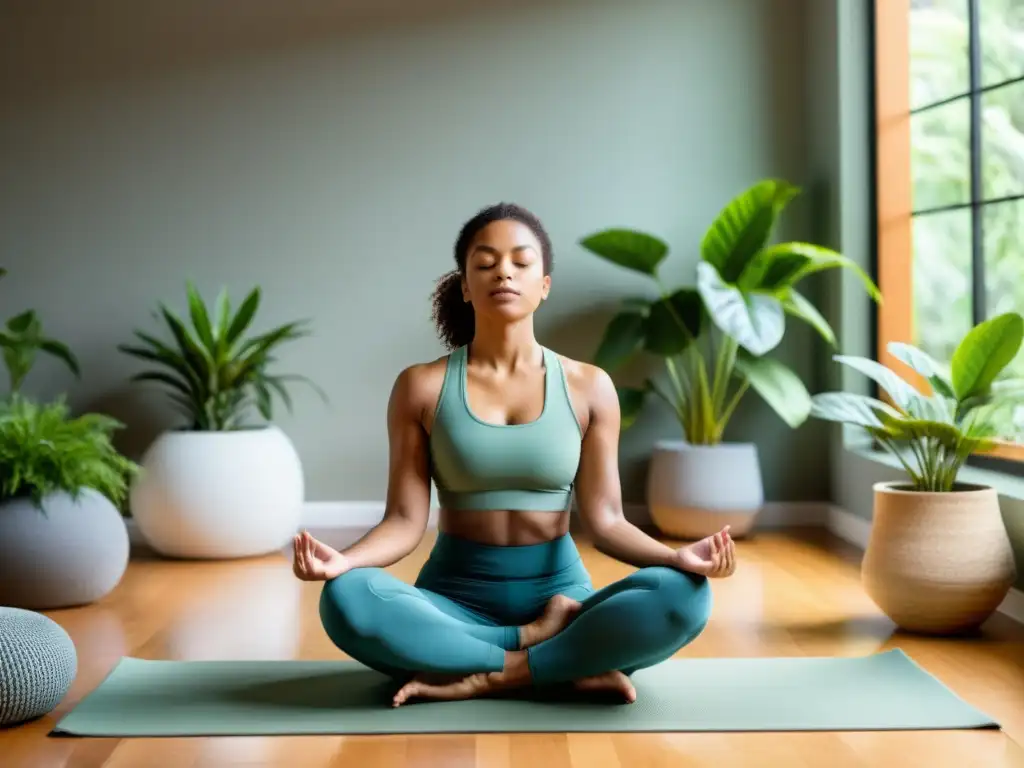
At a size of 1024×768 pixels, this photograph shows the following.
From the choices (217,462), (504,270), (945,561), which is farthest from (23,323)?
(945,561)

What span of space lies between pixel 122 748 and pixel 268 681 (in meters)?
0.43

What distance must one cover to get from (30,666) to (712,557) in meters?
1.22

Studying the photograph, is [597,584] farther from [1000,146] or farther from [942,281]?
[1000,146]

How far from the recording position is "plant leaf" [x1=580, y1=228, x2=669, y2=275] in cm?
438

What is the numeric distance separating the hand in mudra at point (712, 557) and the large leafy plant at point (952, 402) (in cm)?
82

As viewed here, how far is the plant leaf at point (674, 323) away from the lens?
4.37 metres

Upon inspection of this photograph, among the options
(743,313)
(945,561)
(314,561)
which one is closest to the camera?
(314,561)

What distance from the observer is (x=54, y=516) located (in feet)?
10.6

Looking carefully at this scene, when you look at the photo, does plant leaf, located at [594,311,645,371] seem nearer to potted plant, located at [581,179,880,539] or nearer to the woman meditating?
potted plant, located at [581,179,880,539]

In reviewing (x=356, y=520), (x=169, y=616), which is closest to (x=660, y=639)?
(x=169, y=616)

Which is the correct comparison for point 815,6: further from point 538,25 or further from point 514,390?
point 514,390

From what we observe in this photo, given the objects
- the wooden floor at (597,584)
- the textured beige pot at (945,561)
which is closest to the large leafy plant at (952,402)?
the textured beige pot at (945,561)

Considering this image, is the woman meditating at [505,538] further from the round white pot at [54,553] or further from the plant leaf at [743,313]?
the plant leaf at [743,313]

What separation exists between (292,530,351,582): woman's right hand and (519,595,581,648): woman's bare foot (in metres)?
0.37
